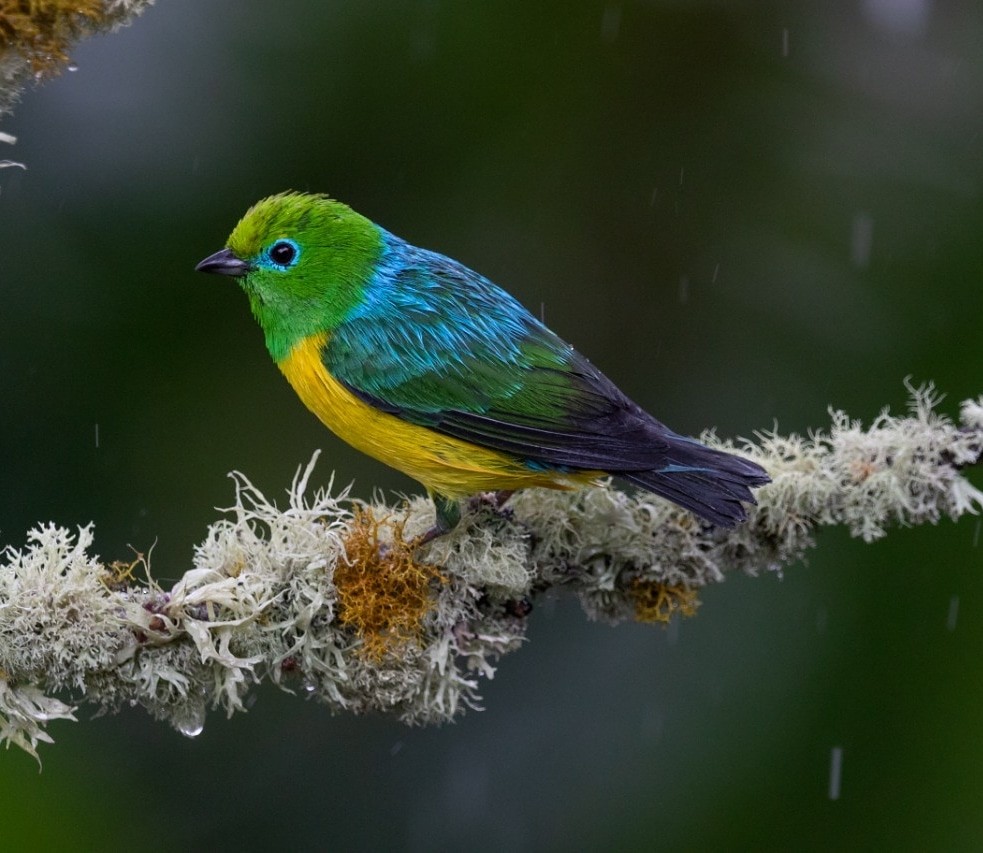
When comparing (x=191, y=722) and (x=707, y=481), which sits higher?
(x=707, y=481)

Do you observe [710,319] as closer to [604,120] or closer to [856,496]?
[604,120]

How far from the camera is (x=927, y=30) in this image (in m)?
5.13

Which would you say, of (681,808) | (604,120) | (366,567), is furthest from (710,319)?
(366,567)

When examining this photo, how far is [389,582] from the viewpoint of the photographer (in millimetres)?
2705

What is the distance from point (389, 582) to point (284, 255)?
108 cm

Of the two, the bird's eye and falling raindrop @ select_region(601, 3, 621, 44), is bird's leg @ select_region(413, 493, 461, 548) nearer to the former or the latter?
the bird's eye

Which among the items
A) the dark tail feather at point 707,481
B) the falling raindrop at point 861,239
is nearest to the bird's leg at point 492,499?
the dark tail feather at point 707,481

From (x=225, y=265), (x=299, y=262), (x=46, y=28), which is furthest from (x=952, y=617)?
(x=46, y=28)

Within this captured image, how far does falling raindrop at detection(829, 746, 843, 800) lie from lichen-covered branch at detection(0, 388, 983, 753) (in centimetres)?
145

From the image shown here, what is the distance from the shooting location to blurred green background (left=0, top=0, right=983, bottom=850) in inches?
168

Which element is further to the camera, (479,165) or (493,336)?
(479,165)

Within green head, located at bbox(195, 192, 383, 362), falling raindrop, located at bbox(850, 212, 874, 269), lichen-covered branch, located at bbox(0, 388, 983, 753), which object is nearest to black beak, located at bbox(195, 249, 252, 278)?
green head, located at bbox(195, 192, 383, 362)

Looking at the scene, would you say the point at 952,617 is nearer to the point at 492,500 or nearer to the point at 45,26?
the point at 492,500

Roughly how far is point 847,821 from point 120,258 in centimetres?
312
